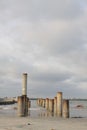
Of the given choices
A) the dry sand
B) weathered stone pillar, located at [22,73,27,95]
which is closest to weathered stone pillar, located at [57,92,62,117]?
weathered stone pillar, located at [22,73,27,95]

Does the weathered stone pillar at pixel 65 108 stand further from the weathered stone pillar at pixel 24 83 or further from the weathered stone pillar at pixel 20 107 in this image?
the weathered stone pillar at pixel 24 83

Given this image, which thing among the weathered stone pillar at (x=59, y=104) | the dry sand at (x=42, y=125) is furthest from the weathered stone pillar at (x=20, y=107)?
the dry sand at (x=42, y=125)

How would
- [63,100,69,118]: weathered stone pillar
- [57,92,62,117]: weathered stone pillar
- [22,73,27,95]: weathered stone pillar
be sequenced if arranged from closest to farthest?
[63,100,69,118]: weathered stone pillar, [57,92,62,117]: weathered stone pillar, [22,73,27,95]: weathered stone pillar

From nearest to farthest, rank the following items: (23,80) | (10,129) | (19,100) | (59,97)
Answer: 1. (10,129)
2. (19,100)
3. (59,97)
4. (23,80)

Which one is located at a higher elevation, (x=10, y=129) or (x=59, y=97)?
(x=59, y=97)

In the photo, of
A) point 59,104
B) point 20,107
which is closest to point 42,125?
point 20,107

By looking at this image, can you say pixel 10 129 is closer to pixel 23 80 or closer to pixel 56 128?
pixel 56 128

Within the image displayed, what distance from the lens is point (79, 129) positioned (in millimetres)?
18844

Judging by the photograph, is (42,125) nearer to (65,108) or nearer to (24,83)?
(65,108)

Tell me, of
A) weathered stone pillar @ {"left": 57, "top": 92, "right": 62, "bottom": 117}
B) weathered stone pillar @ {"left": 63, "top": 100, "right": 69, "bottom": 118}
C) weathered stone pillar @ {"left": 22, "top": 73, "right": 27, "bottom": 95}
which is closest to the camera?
weathered stone pillar @ {"left": 63, "top": 100, "right": 69, "bottom": 118}

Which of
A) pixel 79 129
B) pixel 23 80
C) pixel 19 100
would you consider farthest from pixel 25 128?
pixel 23 80

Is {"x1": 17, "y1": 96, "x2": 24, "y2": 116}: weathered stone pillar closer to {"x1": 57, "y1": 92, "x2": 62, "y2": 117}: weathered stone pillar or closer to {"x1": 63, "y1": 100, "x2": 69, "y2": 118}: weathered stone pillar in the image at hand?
{"x1": 63, "y1": 100, "x2": 69, "y2": 118}: weathered stone pillar

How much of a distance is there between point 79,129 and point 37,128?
2.32 metres

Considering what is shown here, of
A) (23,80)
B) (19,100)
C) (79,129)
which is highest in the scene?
(23,80)
